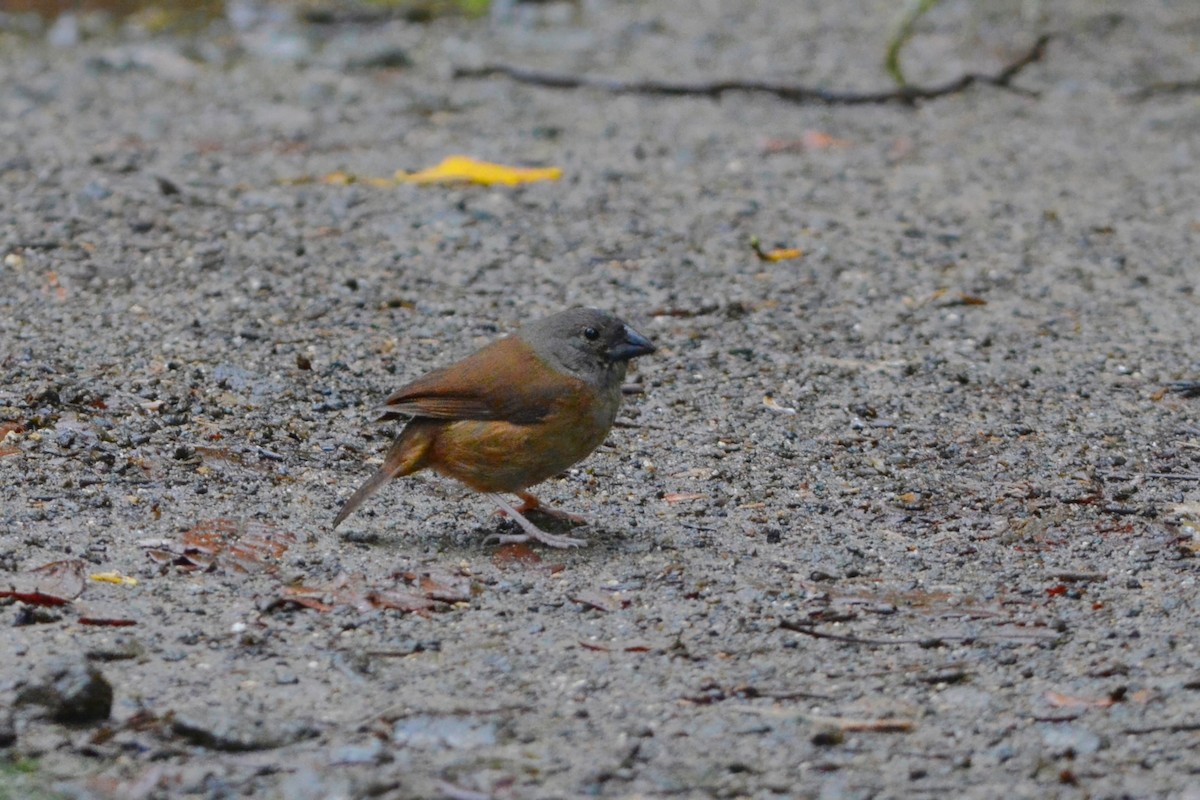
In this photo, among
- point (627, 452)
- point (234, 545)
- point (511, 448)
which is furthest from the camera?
point (627, 452)

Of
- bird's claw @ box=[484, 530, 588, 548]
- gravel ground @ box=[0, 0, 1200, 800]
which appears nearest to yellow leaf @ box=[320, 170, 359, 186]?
gravel ground @ box=[0, 0, 1200, 800]

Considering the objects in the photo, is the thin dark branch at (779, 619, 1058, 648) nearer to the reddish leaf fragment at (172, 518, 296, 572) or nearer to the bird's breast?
the bird's breast

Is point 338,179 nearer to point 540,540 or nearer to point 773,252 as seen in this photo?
point 773,252

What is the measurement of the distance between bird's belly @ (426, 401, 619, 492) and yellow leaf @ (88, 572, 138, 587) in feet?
3.20

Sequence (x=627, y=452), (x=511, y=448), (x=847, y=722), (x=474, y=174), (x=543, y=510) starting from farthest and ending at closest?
(x=474, y=174) < (x=627, y=452) < (x=543, y=510) < (x=511, y=448) < (x=847, y=722)

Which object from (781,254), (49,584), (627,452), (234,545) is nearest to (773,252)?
(781,254)

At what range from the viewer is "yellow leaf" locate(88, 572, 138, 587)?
13.7 ft

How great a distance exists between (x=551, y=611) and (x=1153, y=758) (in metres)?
1.54

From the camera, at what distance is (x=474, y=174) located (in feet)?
27.0

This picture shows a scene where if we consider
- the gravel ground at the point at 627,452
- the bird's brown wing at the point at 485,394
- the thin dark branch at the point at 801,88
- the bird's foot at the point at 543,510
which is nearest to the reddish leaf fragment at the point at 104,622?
the gravel ground at the point at 627,452

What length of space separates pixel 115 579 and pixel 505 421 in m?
1.19

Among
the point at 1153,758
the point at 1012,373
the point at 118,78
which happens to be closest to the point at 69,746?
the point at 1153,758

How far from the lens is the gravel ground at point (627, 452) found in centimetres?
342

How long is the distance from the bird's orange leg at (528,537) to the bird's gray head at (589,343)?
1.53ft
